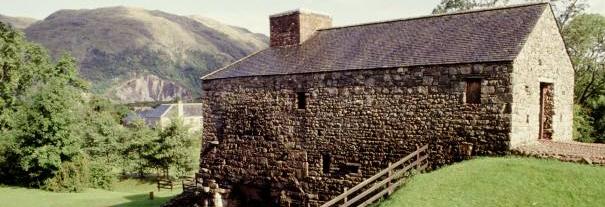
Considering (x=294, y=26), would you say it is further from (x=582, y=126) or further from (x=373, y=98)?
(x=582, y=126)

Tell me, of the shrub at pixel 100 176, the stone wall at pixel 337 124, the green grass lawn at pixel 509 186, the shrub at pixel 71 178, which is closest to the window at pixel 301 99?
the stone wall at pixel 337 124

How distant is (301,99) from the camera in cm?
2017

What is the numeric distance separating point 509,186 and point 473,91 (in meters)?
3.61

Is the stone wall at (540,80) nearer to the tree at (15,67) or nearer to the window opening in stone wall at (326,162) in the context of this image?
the window opening in stone wall at (326,162)

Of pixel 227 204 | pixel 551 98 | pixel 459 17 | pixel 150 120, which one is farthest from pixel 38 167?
pixel 150 120

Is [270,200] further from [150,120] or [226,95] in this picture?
[150,120]

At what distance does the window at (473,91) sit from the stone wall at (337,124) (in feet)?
0.52

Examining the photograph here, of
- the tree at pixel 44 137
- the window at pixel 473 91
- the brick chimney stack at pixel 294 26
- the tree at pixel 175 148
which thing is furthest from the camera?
the tree at pixel 175 148

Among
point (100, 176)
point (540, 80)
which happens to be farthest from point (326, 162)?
point (100, 176)

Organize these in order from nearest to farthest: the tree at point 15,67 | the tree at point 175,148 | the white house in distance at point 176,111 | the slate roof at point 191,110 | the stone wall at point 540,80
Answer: the stone wall at point 540,80 → the tree at point 175,148 → the tree at point 15,67 → the white house in distance at point 176,111 → the slate roof at point 191,110

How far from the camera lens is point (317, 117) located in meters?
19.7

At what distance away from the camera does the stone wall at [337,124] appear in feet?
52.6

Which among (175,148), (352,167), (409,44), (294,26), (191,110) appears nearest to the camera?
(409,44)

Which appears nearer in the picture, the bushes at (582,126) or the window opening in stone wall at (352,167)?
the window opening in stone wall at (352,167)
